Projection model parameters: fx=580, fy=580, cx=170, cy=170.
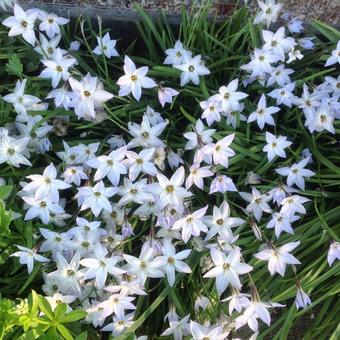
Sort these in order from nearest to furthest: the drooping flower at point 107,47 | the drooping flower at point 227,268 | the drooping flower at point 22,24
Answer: the drooping flower at point 227,268, the drooping flower at point 22,24, the drooping flower at point 107,47

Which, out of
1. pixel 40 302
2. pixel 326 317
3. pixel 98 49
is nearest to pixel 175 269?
pixel 40 302

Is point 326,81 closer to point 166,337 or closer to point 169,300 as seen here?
point 169,300

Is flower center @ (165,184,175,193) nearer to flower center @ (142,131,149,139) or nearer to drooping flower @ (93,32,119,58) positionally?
flower center @ (142,131,149,139)

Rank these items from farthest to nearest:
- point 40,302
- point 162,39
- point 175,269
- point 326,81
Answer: point 162,39, point 326,81, point 175,269, point 40,302

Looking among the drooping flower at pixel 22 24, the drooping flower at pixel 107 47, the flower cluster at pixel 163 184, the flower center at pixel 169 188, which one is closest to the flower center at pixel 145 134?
the flower cluster at pixel 163 184

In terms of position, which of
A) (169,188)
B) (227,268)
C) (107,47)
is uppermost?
(107,47)


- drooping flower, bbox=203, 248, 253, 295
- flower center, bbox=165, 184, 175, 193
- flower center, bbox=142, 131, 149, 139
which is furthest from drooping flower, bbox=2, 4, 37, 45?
drooping flower, bbox=203, 248, 253, 295

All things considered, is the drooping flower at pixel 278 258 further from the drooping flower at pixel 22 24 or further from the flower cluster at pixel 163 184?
the drooping flower at pixel 22 24

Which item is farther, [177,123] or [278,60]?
[177,123]

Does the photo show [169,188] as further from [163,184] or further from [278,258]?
[278,258]

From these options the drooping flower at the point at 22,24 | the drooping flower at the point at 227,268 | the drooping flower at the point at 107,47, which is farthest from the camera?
the drooping flower at the point at 107,47

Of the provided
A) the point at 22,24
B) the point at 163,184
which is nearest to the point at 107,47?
the point at 22,24
